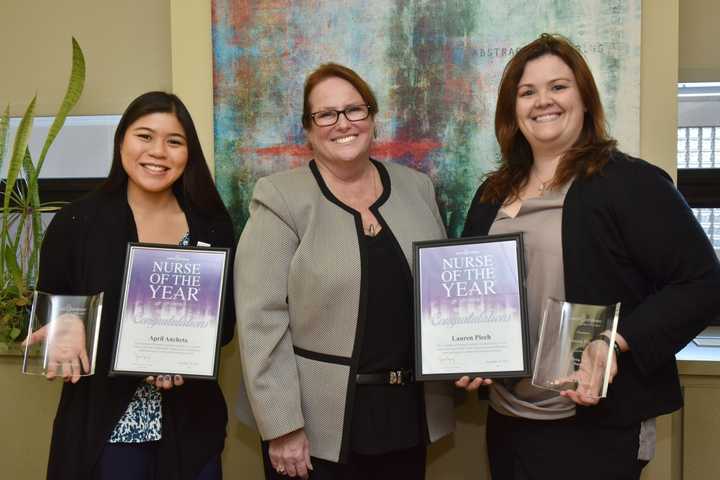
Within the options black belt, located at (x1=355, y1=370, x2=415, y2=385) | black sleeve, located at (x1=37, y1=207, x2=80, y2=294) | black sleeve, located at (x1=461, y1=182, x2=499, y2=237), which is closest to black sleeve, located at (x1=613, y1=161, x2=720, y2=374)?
black sleeve, located at (x1=461, y1=182, x2=499, y2=237)

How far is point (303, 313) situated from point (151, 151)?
70cm

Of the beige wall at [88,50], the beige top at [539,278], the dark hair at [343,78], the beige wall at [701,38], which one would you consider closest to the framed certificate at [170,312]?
the dark hair at [343,78]

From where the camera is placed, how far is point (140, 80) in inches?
125

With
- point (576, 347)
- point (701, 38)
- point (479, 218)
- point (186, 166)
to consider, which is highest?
point (701, 38)

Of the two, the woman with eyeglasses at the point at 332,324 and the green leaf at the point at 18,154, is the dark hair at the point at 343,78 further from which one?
the green leaf at the point at 18,154

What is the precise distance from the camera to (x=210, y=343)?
1.99 m

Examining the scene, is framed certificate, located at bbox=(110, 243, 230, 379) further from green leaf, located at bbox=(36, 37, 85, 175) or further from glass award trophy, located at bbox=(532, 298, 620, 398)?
green leaf, located at bbox=(36, 37, 85, 175)

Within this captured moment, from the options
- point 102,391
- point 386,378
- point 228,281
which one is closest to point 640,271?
point 386,378

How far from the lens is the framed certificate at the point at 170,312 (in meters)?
1.97

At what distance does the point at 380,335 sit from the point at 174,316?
23.8 inches

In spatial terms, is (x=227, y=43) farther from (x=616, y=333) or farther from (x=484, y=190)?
(x=616, y=333)

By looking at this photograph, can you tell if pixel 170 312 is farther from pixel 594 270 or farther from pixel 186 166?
pixel 594 270

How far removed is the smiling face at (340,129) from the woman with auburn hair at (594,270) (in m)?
0.46

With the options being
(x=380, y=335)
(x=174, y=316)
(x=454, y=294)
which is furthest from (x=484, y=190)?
(x=174, y=316)
